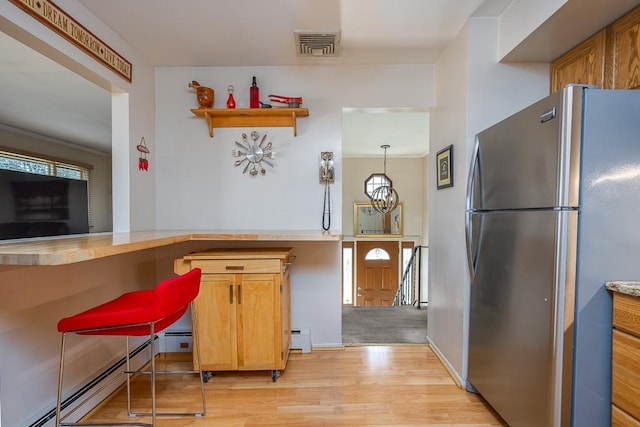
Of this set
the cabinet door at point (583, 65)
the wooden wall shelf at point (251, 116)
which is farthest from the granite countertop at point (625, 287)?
the wooden wall shelf at point (251, 116)

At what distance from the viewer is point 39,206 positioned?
190cm

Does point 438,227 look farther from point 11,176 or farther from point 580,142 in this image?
point 11,176

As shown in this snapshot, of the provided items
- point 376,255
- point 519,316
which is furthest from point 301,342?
point 376,255

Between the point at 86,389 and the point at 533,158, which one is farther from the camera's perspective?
the point at 86,389

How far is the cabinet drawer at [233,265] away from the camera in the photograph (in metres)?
1.99

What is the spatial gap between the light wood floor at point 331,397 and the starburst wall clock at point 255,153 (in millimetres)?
1614

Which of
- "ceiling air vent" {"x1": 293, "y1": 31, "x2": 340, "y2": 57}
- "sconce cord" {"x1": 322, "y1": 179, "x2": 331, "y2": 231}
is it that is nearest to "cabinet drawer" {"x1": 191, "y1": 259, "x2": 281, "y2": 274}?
"sconce cord" {"x1": 322, "y1": 179, "x2": 331, "y2": 231}

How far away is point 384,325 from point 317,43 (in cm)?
265

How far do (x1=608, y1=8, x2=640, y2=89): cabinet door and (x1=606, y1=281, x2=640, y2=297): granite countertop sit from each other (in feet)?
3.09

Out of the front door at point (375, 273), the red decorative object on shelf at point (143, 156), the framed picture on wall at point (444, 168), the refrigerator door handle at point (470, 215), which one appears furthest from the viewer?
the front door at point (375, 273)

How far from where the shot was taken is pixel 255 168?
256 cm

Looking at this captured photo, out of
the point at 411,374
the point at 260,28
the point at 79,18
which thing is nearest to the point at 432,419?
the point at 411,374

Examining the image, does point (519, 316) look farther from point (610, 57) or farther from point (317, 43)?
point (317, 43)

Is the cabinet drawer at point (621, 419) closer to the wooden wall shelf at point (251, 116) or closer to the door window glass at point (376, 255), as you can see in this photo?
the wooden wall shelf at point (251, 116)
